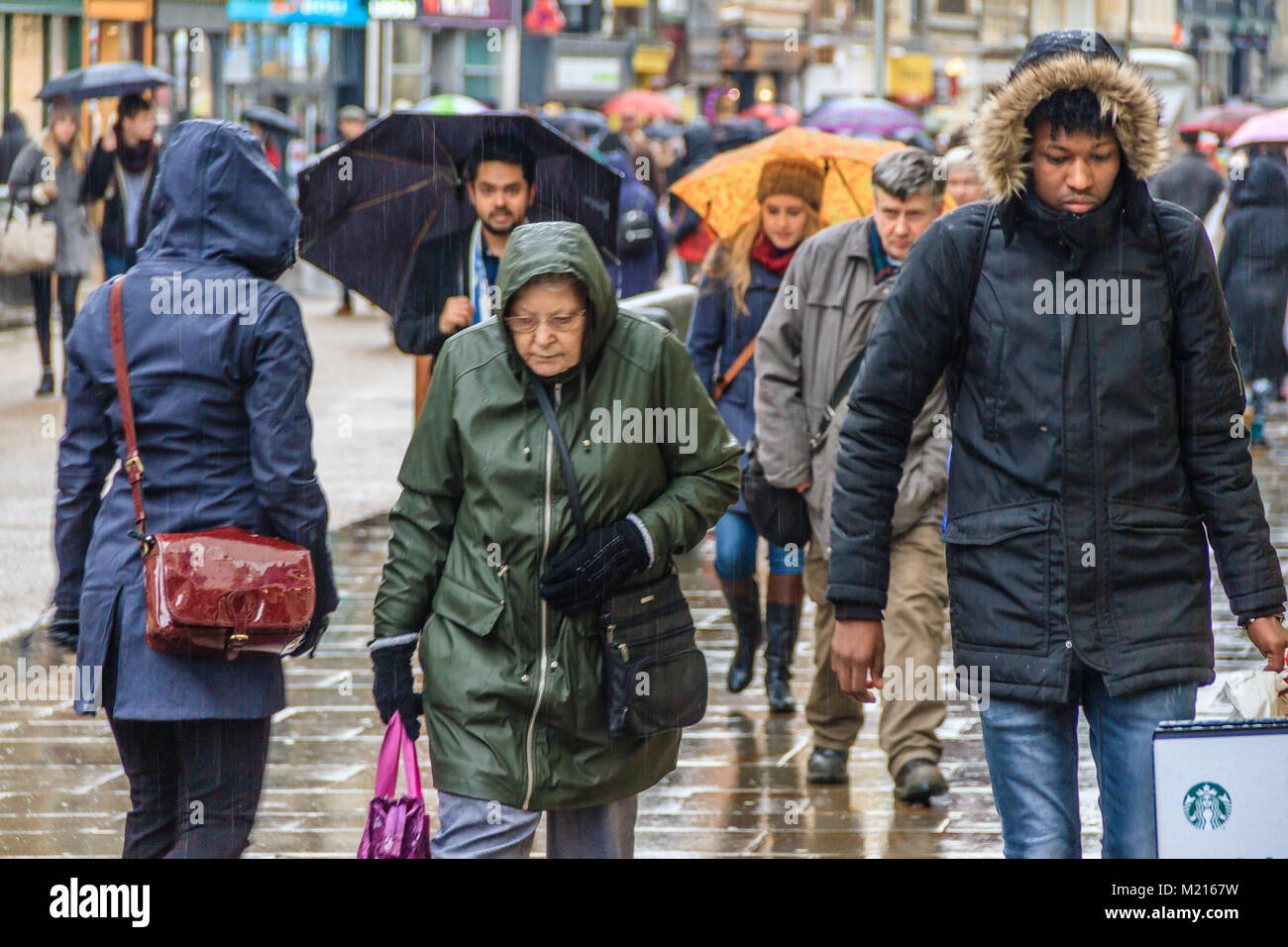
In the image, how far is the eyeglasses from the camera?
159 inches

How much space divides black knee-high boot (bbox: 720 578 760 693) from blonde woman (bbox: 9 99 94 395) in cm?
793

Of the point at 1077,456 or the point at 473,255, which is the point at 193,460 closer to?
the point at 1077,456

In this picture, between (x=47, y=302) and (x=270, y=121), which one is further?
(x=270, y=121)

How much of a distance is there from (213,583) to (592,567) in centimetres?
81

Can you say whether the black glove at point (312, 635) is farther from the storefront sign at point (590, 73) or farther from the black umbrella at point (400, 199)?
the storefront sign at point (590, 73)

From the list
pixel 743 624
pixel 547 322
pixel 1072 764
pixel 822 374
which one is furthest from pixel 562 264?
pixel 743 624

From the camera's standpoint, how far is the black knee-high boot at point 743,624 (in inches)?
296

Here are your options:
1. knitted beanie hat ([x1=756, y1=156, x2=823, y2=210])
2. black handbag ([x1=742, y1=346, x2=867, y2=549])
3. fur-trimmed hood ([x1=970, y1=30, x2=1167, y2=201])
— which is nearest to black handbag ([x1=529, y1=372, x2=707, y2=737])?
fur-trimmed hood ([x1=970, y1=30, x2=1167, y2=201])

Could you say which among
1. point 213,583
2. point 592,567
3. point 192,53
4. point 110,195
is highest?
point 192,53

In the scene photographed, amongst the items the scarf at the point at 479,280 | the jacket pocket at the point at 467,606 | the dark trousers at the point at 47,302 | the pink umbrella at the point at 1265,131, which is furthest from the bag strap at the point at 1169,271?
the dark trousers at the point at 47,302

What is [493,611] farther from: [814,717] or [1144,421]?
[814,717]

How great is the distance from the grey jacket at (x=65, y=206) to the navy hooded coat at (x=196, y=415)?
1013cm

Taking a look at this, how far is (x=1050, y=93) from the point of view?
392 centimetres

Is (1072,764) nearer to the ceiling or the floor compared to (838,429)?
nearer to the floor
